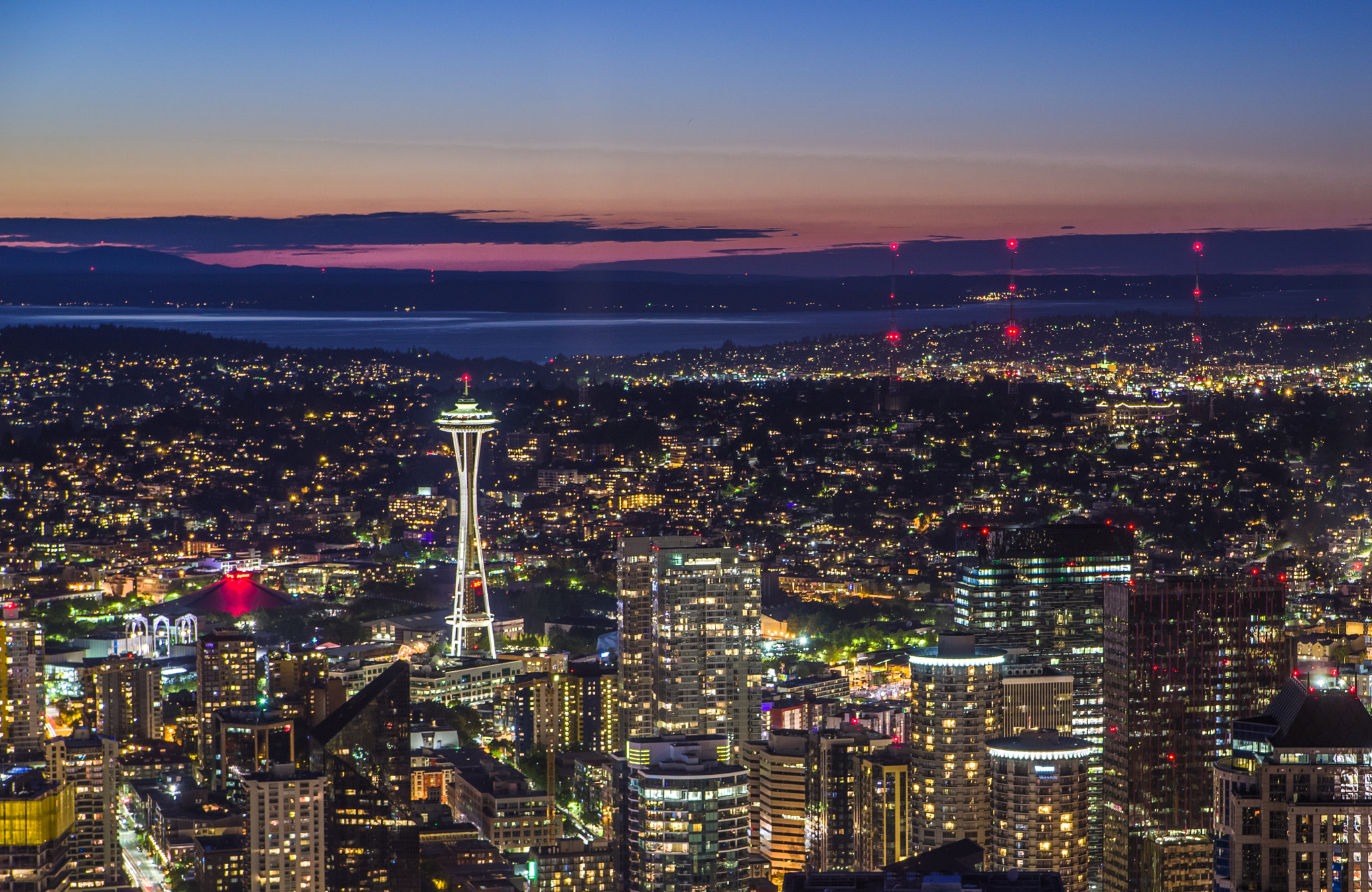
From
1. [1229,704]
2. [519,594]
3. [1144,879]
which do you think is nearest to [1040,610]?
[1229,704]

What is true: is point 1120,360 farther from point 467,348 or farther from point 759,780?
point 759,780

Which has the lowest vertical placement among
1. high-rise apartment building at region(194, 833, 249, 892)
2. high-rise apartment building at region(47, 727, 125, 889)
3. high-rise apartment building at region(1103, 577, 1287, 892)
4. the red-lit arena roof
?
the red-lit arena roof

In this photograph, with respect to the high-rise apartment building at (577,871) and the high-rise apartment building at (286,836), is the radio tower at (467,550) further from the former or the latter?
the high-rise apartment building at (286,836)

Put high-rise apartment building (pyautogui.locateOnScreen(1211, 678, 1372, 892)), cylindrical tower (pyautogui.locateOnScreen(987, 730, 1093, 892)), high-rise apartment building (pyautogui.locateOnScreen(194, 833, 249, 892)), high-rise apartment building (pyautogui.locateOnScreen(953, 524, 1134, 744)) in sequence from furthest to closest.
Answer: high-rise apartment building (pyautogui.locateOnScreen(953, 524, 1134, 744)), cylindrical tower (pyautogui.locateOnScreen(987, 730, 1093, 892)), high-rise apartment building (pyautogui.locateOnScreen(194, 833, 249, 892)), high-rise apartment building (pyautogui.locateOnScreen(1211, 678, 1372, 892))

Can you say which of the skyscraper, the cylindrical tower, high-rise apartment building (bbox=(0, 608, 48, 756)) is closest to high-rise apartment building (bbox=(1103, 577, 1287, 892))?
the cylindrical tower

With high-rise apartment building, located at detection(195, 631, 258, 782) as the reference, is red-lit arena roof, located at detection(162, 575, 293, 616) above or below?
below

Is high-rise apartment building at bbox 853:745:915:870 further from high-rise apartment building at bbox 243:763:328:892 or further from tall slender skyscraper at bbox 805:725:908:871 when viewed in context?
high-rise apartment building at bbox 243:763:328:892

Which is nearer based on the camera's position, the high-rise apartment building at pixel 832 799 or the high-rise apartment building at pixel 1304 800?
the high-rise apartment building at pixel 1304 800

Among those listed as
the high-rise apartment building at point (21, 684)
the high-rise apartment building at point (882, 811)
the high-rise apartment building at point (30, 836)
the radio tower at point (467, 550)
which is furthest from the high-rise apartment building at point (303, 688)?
the high-rise apartment building at point (30, 836)

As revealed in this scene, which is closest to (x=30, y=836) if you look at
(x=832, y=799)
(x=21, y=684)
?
(x=832, y=799)
